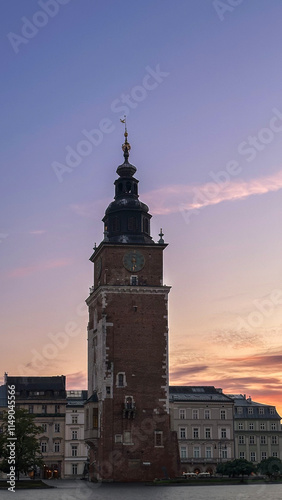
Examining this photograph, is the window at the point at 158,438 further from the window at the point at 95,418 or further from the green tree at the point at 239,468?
the green tree at the point at 239,468

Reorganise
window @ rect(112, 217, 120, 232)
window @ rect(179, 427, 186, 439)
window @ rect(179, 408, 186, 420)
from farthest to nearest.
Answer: window @ rect(179, 408, 186, 420) → window @ rect(179, 427, 186, 439) → window @ rect(112, 217, 120, 232)

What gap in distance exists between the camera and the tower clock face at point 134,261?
303 ft

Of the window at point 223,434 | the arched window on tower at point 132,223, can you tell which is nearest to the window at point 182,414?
the window at point 223,434

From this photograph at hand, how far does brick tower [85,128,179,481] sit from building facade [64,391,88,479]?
3116cm

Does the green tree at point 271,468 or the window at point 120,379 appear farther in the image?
the green tree at point 271,468

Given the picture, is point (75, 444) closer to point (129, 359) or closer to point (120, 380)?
point (120, 380)

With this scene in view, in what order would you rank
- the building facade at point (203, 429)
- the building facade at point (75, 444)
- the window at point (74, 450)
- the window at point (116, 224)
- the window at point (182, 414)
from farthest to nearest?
the window at point (182, 414), the building facade at point (203, 429), the window at point (74, 450), the building facade at point (75, 444), the window at point (116, 224)

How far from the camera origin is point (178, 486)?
267 feet

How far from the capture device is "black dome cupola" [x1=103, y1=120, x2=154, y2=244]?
9500cm

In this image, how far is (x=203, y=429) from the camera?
131625 mm

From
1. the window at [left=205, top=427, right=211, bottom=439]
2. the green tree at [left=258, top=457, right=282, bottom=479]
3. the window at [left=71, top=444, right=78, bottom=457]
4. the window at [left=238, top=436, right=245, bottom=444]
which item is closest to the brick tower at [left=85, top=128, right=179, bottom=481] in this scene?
Answer: the green tree at [left=258, top=457, right=282, bottom=479]

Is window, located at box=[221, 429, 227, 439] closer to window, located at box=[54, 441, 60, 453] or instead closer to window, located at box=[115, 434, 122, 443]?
window, located at box=[54, 441, 60, 453]

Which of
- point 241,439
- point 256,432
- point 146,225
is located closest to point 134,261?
Result: point 146,225

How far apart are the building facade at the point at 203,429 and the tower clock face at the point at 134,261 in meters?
46.8
